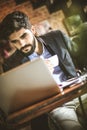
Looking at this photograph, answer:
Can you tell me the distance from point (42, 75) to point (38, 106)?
0.74 feet

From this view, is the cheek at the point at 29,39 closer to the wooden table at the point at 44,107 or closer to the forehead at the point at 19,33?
the forehead at the point at 19,33

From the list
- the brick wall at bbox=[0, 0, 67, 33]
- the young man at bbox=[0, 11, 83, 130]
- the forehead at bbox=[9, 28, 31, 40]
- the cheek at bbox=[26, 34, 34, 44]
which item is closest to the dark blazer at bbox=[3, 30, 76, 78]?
the young man at bbox=[0, 11, 83, 130]

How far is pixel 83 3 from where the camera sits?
445cm

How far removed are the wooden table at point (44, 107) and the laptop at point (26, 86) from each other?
0.29 feet

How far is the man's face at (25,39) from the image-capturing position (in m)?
3.25

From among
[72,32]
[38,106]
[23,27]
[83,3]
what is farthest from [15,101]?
[83,3]

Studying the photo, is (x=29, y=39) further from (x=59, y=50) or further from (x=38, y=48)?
(x=59, y=50)

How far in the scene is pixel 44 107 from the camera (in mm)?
1636

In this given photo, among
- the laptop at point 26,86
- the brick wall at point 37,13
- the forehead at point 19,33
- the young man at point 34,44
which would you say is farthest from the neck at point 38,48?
the laptop at point 26,86

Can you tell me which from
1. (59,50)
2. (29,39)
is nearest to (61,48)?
(59,50)

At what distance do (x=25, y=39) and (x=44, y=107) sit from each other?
5.90ft

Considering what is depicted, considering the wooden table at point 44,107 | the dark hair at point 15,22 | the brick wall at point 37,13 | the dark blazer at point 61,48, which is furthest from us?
the brick wall at point 37,13

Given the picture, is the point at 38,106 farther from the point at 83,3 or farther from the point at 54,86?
the point at 83,3

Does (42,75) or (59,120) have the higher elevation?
(42,75)
